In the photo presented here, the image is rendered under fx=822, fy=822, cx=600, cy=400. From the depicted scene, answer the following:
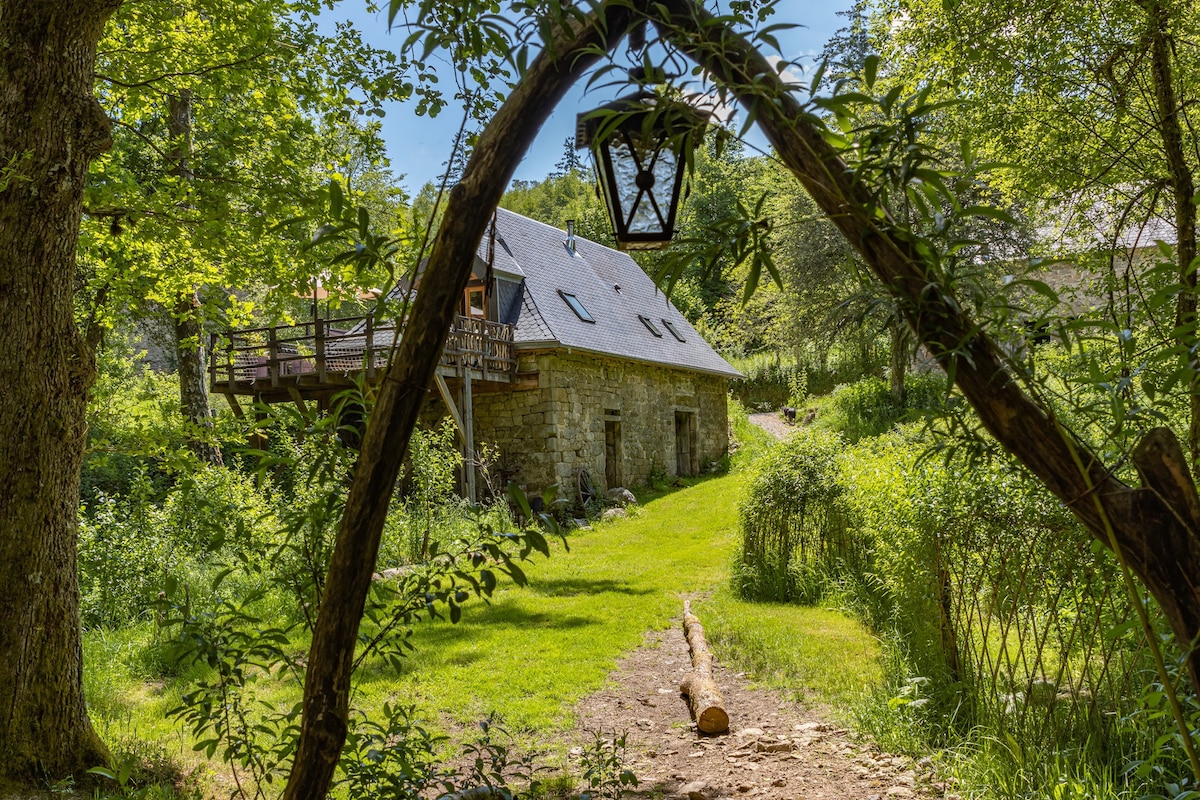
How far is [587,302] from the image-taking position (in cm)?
1655

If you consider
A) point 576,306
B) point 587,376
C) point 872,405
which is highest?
point 576,306

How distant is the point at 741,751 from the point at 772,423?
19897 millimetres

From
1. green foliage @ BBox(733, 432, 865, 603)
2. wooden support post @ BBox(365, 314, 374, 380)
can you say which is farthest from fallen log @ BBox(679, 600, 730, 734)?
wooden support post @ BBox(365, 314, 374, 380)

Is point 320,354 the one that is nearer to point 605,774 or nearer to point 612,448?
point 612,448

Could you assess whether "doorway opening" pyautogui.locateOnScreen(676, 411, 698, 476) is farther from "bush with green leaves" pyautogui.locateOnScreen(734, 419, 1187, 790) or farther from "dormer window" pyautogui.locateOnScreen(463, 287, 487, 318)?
"bush with green leaves" pyautogui.locateOnScreen(734, 419, 1187, 790)

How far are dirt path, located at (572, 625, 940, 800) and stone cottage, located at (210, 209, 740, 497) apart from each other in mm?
6849

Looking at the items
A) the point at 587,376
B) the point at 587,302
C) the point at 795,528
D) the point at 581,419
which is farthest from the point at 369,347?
the point at 587,302

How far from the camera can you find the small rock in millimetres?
14178

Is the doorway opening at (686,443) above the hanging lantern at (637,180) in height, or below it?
below

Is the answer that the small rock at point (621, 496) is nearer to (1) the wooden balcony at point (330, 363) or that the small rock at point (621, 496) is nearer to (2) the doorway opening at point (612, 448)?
(2) the doorway opening at point (612, 448)

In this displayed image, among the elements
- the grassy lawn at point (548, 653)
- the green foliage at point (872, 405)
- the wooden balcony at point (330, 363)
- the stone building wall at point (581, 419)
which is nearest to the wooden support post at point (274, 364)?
the wooden balcony at point (330, 363)

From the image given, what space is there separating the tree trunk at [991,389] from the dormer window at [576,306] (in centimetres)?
1396

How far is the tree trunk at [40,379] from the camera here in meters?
3.34

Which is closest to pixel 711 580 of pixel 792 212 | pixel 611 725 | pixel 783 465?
pixel 783 465
